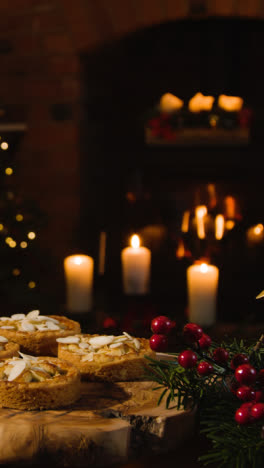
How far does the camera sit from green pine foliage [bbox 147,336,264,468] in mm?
811

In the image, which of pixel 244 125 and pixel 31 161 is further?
pixel 31 161

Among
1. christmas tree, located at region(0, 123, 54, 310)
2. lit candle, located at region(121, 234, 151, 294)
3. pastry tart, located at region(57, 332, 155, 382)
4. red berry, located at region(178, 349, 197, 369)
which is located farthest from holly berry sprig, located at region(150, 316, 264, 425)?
christmas tree, located at region(0, 123, 54, 310)

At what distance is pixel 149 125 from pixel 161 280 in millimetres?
845

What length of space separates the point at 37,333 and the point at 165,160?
211 centimetres

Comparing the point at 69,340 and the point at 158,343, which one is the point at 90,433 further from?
the point at 69,340

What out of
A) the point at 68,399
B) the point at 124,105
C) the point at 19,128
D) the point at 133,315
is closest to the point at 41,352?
the point at 68,399

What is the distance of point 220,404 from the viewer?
37.4 inches

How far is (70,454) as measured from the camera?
0.90 metres

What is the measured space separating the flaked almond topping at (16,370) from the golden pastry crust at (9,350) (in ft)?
0.39

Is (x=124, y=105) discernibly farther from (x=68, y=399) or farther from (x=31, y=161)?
(x=68, y=399)

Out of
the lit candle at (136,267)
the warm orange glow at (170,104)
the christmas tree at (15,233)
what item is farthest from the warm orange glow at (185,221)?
the lit candle at (136,267)

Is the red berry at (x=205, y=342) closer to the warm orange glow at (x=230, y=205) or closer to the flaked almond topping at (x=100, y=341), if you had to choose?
the flaked almond topping at (x=100, y=341)

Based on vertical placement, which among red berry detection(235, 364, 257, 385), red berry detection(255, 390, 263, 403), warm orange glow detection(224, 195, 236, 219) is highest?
warm orange glow detection(224, 195, 236, 219)

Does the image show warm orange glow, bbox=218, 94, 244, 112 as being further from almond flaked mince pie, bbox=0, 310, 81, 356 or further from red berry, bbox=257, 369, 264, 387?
red berry, bbox=257, 369, 264, 387
